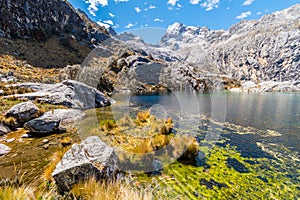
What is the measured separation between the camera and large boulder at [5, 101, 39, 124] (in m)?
10.4

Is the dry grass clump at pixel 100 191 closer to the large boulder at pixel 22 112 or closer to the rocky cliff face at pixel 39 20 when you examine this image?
the large boulder at pixel 22 112

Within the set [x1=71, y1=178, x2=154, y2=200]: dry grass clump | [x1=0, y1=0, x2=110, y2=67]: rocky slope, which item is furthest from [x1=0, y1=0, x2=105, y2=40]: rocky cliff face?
[x1=71, y1=178, x2=154, y2=200]: dry grass clump

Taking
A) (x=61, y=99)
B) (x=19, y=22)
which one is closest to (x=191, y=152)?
(x=61, y=99)

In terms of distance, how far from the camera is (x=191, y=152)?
8.09 metres

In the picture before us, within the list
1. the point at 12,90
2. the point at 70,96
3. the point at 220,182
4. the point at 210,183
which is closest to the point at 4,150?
the point at 210,183

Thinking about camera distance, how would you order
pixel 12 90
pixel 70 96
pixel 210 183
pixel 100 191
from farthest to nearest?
pixel 70 96 < pixel 12 90 < pixel 210 183 < pixel 100 191

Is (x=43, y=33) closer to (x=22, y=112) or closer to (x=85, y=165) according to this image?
(x=22, y=112)

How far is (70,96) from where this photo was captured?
18188 mm

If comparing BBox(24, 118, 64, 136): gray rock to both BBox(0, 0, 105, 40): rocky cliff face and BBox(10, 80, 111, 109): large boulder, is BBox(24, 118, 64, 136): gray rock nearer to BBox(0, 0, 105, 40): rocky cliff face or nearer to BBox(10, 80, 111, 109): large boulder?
BBox(10, 80, 111, 109): large boulder

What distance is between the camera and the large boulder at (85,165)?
164 inches

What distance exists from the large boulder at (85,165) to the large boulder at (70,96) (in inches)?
514

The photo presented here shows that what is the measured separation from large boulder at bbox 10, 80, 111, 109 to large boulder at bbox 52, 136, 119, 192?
13.1 meters

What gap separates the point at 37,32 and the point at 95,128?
2789 inches

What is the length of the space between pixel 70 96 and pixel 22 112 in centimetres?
768
